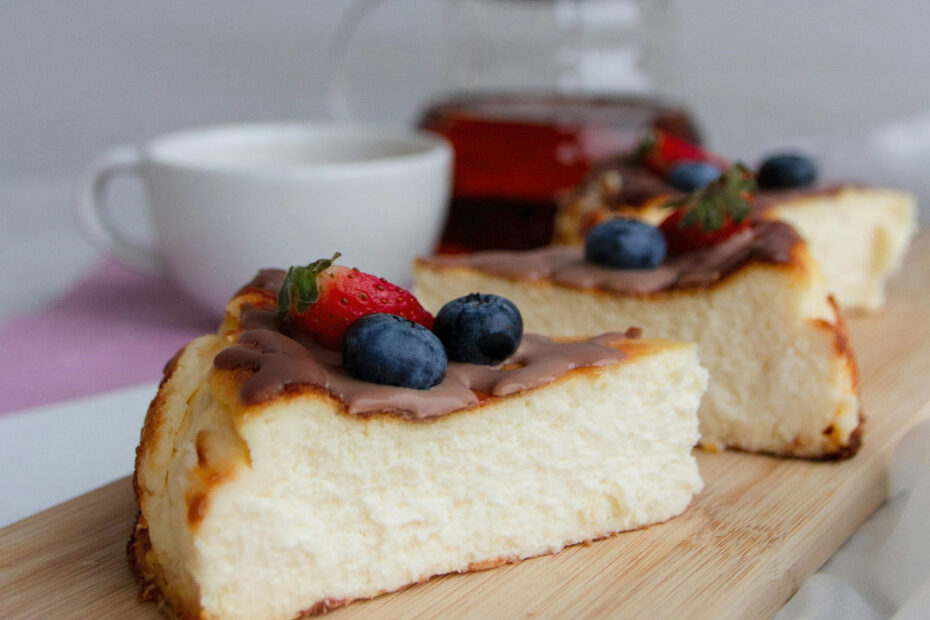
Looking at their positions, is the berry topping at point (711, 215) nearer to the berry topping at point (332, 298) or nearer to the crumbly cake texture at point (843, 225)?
the crumbly cake texture at point (843, 225)

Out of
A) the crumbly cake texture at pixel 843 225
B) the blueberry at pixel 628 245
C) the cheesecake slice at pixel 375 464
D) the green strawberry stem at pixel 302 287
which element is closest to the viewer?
the cheesecake slice at pixel 375 464

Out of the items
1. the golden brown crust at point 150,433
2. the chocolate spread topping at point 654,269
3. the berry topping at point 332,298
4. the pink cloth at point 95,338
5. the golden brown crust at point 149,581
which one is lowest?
the pink cloth at point 95,338

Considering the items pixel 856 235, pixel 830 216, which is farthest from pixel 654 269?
pixel 856 235

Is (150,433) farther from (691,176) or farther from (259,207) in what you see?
(691,176)

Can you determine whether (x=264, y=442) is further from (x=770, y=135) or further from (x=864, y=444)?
(x=770, y=135)

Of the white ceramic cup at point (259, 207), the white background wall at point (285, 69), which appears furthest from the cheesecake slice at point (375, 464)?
the white background wall at point (285, 69)

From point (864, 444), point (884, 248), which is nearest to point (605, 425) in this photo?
point (864, 444)
